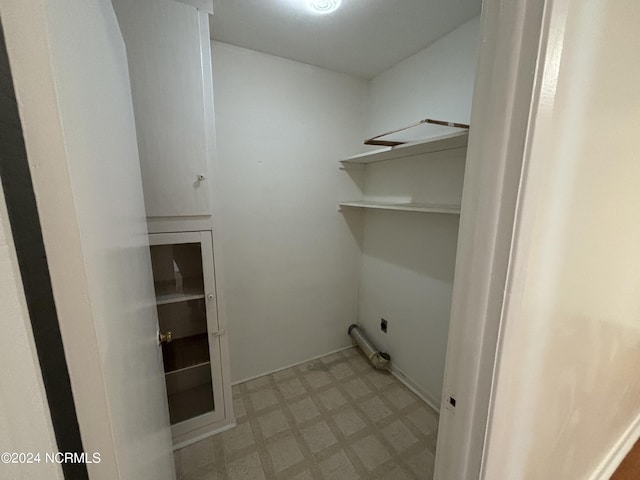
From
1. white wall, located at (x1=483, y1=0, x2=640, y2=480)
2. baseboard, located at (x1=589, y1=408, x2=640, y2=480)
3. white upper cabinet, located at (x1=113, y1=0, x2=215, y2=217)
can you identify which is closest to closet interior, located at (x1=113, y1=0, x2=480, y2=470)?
white upper cabinet, located at (x1=113, y1=0, x2=215, y2=217)

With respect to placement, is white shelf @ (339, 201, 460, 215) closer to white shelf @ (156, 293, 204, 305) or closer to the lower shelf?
white shelf @ (156, 293, 204, 305)

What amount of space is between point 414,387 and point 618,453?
1013 mm

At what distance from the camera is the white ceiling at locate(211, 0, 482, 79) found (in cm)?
133

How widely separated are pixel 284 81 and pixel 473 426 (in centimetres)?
210

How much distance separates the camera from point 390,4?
4.32 feet

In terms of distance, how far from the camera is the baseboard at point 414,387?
178 cm

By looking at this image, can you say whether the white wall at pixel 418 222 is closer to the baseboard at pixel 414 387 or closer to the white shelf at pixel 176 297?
the baseboard at pixel 414 387

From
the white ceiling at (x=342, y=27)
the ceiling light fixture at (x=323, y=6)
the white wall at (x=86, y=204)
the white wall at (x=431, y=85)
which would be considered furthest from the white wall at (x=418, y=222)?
the white wall at (x=86, y=204)

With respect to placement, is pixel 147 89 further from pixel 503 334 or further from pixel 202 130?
pixel 503 334

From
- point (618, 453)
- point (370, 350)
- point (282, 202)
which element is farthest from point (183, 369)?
point (618, 453)

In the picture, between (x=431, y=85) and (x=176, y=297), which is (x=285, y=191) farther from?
(x=431, y=85)

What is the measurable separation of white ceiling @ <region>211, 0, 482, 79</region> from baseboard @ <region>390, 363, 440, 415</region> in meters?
2.33

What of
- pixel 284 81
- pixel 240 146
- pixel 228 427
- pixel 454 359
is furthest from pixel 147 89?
pixel 228 427

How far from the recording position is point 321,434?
1.56 metres
